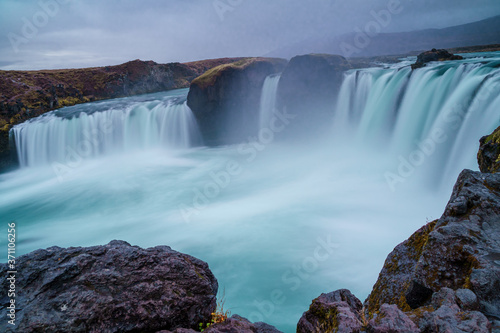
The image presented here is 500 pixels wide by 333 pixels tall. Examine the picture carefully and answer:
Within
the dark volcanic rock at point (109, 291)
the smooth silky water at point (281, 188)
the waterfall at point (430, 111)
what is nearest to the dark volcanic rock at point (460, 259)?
the dark volcanic rock at point (109, 291)

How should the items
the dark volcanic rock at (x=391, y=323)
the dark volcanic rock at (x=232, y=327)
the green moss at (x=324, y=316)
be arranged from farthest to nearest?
the dark volcanic rock at (x=232, y=327) < the green moss at (x=324, y=316) < the dark volcanic rock at (x=391, y=323)

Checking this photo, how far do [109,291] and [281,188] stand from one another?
1436cm

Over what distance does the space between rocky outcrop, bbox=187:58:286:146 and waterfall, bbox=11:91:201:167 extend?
60.7 inches

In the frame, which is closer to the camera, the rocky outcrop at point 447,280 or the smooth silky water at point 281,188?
the rocky outcrop at point 447,280

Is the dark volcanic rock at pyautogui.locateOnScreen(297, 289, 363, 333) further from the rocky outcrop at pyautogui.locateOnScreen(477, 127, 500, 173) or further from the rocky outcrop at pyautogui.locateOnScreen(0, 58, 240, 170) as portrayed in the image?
the rocky outcrop at pyautogui.locateOnScreen(0, 58, 240, 170)

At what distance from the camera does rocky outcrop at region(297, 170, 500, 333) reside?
9.03 feet

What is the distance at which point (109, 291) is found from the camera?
13.1ft

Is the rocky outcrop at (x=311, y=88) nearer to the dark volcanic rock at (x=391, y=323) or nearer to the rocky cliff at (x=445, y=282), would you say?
the rocky cliff at (x=445, y=282)

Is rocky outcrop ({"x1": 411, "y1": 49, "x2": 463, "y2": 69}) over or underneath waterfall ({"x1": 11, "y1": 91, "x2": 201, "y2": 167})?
over

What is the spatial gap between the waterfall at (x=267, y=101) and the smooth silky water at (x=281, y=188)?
0.52 m

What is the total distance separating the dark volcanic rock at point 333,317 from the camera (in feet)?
10.1

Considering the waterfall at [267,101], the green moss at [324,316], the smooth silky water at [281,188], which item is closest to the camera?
the green moss at [324,316]

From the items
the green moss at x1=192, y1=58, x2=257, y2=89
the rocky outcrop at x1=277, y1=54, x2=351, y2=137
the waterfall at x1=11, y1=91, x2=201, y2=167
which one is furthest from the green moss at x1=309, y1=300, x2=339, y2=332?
the waterfall at x1=11, y1=91, x2=201, y2=167

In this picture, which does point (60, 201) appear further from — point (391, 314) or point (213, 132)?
point (391, 314)
